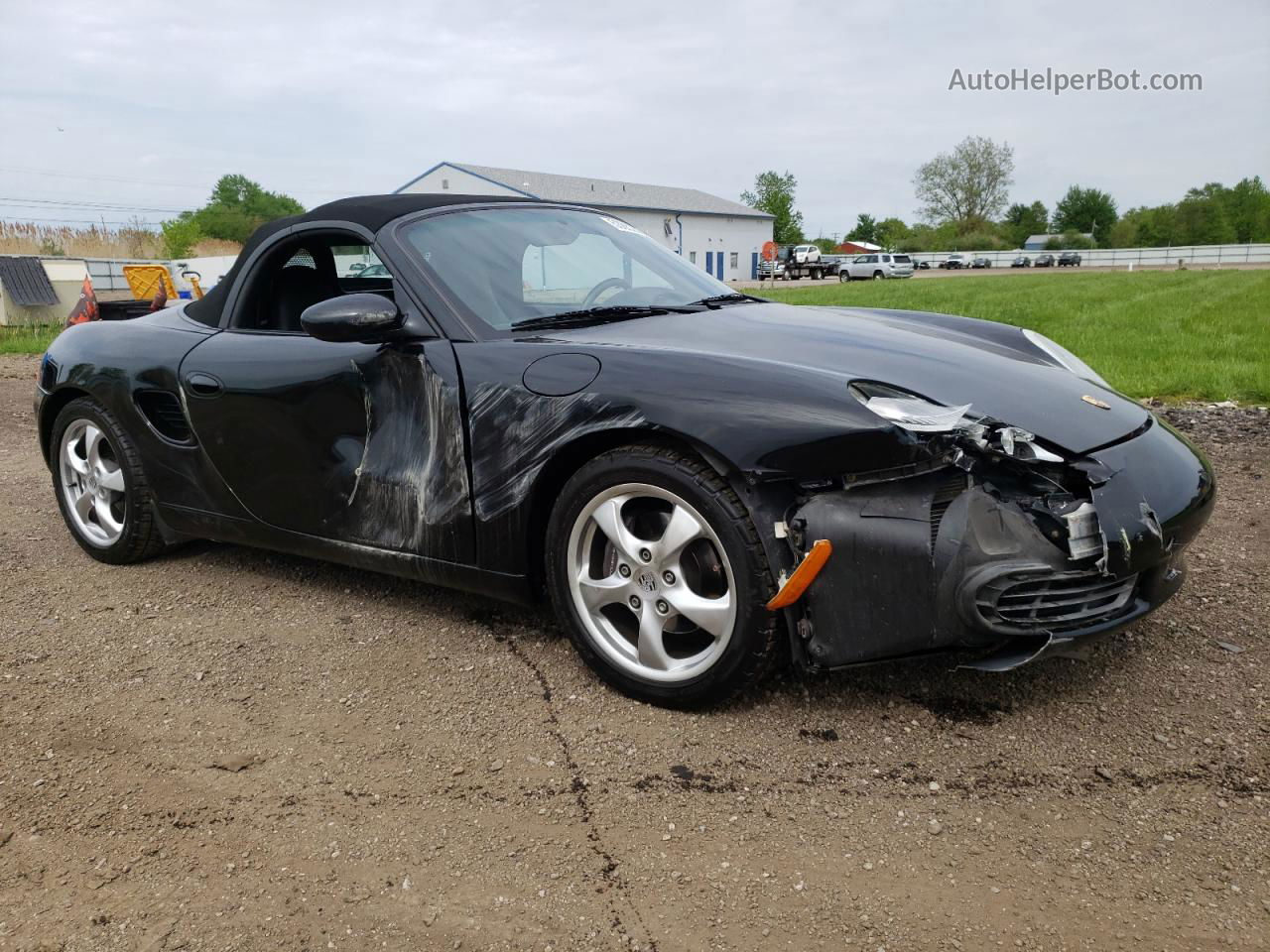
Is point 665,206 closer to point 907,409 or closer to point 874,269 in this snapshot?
point 874,269

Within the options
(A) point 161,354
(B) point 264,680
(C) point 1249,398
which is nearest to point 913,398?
(B) point 264,680

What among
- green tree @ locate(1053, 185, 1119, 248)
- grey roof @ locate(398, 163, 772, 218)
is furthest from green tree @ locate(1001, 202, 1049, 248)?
grey roof @ locate(398, 163, 772, 218)

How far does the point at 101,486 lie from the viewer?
430 cm

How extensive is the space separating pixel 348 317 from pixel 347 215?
687mm

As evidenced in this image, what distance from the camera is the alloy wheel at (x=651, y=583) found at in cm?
266

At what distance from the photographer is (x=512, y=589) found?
304 centimetres

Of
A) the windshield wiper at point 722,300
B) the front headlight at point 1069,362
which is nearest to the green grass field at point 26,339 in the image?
the windshield wiper at point 722,300

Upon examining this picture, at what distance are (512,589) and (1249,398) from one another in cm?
661

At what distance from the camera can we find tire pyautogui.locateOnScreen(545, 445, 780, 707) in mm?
2572

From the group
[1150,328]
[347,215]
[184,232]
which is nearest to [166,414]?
[347,215]

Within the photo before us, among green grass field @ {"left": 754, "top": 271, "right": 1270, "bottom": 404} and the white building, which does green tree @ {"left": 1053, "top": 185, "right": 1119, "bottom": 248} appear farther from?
green grass field @ {"left": 754, "top": 271, "right": 1270, "bottom": 404}

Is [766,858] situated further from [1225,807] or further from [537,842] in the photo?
[1225,807]

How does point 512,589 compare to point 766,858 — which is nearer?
point 766,858

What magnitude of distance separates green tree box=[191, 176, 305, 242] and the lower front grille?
7758cm
